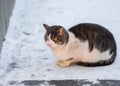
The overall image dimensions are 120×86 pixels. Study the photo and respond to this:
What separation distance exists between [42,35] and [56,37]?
1.76 metres

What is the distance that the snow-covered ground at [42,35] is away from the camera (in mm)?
5398

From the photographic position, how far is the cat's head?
5246mm

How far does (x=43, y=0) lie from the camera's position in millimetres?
8766

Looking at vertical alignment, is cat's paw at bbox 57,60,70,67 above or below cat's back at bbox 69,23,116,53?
below

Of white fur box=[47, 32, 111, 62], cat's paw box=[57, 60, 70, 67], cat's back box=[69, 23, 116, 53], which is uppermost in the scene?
cat's back box=[69, 23, 116, 53]

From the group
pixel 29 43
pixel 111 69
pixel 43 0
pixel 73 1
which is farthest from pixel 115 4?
pixel 111 69

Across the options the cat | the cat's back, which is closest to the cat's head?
the cat

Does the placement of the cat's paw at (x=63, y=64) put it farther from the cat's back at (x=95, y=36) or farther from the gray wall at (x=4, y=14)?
the gray wall at (x=4, y=14)

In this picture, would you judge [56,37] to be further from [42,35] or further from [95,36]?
[42,35]

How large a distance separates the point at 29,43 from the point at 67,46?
1.28 m

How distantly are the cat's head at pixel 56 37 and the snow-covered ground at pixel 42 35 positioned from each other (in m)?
0.38

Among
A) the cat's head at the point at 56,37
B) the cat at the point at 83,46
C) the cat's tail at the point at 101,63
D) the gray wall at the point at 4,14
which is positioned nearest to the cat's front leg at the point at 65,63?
the cat at the point at 83,46

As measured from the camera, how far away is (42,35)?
6992 mm

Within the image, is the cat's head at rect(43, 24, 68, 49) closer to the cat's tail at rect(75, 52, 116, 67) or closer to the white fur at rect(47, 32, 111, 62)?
the white fur at rect(47, 32, 111, 62)
